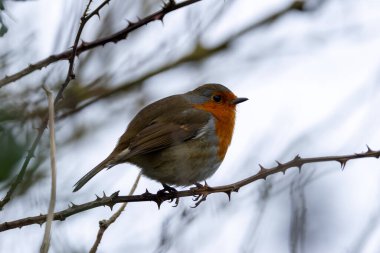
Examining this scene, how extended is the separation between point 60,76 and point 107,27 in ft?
3.25

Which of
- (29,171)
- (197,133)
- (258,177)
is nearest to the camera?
(29,171)

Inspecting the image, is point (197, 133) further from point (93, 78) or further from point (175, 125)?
point (93, 78)

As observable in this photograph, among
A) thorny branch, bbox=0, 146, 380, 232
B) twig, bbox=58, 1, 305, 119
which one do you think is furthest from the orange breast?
thorny branch, bbox=0, 146, 380, 232

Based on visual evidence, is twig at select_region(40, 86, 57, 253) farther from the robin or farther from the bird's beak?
the bird's beak

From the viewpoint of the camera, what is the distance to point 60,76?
3.45 metres

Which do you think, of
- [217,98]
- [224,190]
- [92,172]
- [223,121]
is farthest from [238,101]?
[224,190]

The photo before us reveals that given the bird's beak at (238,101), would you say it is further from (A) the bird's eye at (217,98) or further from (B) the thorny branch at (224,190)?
(B) the thorny branch at (224,190)

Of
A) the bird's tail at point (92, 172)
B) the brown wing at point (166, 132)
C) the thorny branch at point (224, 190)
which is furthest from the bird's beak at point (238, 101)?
the thorny branch at point (224, 190)

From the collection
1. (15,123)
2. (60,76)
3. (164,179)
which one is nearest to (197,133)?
(164,179)

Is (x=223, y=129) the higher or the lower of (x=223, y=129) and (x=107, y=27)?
the lower

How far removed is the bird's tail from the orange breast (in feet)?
2.94

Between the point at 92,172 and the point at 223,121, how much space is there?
4.73ft

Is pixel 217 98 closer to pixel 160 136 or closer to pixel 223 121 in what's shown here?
pixel 223 121

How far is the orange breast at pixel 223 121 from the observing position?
15.4ft
